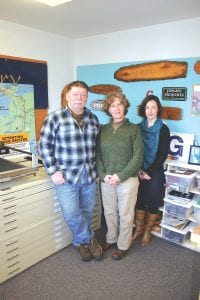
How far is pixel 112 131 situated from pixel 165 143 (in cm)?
54

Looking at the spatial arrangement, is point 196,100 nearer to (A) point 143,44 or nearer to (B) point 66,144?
(A) point 143,44

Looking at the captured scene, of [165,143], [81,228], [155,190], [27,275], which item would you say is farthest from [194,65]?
[27,275]

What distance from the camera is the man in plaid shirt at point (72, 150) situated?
6.39ft

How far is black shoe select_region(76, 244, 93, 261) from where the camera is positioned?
2190mm

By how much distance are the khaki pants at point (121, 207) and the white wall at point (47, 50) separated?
145 centimetres

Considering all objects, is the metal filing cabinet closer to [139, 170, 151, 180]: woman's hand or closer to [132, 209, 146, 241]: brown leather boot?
[132, 209, 146, 241]: brown leather boot

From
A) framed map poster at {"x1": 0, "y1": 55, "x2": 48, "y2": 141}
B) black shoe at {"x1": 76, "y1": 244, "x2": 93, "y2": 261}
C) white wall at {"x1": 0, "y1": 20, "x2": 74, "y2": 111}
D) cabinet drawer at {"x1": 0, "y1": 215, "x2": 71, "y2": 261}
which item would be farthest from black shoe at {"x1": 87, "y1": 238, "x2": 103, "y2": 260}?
white wall at {"x1": 0, "y1": 20, "x2": 74, "y2": 111}

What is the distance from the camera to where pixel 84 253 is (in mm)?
2205

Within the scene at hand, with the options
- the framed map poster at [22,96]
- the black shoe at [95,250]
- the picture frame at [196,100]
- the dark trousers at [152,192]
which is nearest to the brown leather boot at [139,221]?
the dark trousers at [152,192]

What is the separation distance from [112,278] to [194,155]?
1.30 meters

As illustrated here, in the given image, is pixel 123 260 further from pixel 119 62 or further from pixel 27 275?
pixel 119 62

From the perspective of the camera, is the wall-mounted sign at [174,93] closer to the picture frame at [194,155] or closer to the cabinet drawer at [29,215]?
the picture frame at [194,155]

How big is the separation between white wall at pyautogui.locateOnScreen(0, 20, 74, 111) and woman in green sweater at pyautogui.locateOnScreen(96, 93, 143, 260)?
123 cm

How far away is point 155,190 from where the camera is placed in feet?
7.97
